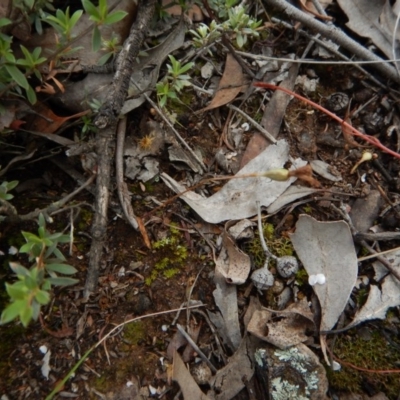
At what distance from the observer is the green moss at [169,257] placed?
7.04ft

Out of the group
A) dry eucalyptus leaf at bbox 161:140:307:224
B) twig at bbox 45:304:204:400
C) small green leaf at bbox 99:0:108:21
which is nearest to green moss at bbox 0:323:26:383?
twig at bbox 45:304:204:400

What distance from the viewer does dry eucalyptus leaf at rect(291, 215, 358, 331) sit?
6.97ft

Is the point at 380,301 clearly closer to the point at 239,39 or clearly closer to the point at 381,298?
the point at 381,298

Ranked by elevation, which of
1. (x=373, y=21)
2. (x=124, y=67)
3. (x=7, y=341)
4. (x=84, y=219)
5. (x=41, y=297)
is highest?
(x=373, y=21)

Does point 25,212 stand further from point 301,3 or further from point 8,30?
point 301,3

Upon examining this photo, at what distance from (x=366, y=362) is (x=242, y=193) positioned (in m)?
0.99

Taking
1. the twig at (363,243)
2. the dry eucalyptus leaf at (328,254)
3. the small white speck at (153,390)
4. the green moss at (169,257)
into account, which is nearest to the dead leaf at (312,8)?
the twig at (363,243)

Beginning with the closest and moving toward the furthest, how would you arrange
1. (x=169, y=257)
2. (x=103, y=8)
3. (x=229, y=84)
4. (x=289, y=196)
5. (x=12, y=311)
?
(x=12, y=311), (x=103, y=8), (x=169, y=257), (x=289, y=196), (x=229, y=84)

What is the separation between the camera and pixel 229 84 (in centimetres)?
251

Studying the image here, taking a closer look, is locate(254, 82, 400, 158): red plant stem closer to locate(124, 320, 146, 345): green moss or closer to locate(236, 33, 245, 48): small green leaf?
locate(236, 33, 245, 48): small green leaf

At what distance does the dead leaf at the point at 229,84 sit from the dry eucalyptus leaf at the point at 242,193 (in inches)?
15.2

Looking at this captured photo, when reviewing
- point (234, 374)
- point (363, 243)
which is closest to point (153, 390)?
point (234, 374)

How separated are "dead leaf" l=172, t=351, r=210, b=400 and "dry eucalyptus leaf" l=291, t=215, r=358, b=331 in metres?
0.71

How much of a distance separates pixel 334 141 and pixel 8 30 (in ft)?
5.88
